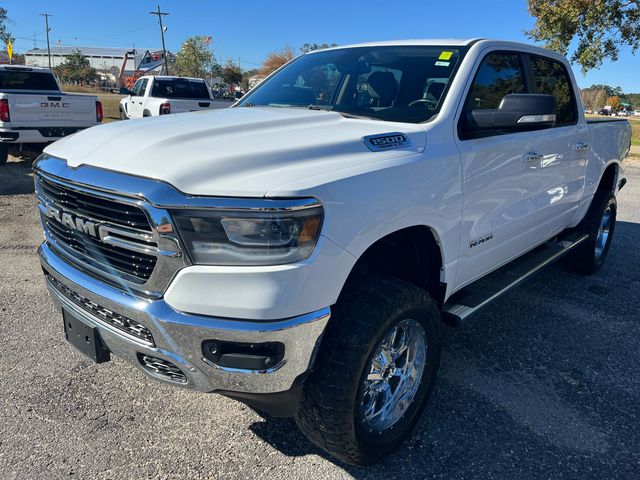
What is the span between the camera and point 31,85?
443 inches

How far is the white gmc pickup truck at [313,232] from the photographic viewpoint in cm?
192

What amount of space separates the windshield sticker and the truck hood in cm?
2

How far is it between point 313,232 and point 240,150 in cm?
53

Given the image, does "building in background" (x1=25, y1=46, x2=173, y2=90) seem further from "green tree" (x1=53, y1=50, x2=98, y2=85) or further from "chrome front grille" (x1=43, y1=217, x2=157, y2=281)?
"chrome front grille" (x1=43, y1=217, x2=157, y2=281)

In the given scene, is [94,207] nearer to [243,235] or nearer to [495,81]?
[243,235]

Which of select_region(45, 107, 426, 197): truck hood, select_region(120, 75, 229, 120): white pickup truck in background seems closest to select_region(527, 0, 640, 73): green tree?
select_region(120, 75, 229, 120): white pickup truck in background

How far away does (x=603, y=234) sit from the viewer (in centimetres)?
563

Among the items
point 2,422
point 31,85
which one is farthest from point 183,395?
point 31,85

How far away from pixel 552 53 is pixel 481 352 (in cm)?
252

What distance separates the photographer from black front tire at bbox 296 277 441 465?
215cm

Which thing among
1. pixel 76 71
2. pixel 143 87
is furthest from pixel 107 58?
pixel 143 87

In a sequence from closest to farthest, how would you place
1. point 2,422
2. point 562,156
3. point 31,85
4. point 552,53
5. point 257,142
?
point 257,142 → point 2,422 → point 562,156 → point 552,53 → point 31,85

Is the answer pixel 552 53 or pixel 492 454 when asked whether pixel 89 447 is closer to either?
pixel 492 454

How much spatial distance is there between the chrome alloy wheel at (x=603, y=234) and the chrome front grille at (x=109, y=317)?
489cm
